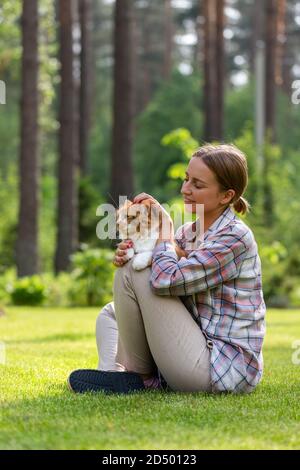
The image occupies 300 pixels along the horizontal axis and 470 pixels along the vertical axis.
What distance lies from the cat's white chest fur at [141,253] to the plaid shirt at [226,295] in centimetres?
3

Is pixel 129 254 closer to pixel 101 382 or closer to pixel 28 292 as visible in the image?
pixel 101 382

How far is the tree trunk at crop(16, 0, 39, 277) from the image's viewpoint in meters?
17.2

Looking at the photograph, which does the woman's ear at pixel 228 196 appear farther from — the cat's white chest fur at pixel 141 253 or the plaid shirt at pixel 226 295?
the cat's white chest fur at pixel 141 253

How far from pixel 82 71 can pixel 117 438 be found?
27.7 meters

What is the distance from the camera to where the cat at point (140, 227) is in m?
4.56

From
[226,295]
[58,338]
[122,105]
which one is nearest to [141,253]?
[226,295]

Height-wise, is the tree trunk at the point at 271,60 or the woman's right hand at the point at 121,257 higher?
the tree trunk at the point at 271,60

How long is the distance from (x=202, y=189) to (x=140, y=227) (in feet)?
1.32

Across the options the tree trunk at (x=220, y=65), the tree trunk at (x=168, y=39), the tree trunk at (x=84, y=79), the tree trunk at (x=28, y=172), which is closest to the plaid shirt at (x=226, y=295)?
the tree trunk at (x=28, y=172)

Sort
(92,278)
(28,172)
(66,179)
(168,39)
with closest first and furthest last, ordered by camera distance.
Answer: (92,278), (28,172), (66,179), (168,39)

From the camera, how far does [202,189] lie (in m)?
4.78

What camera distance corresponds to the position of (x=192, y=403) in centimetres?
445
